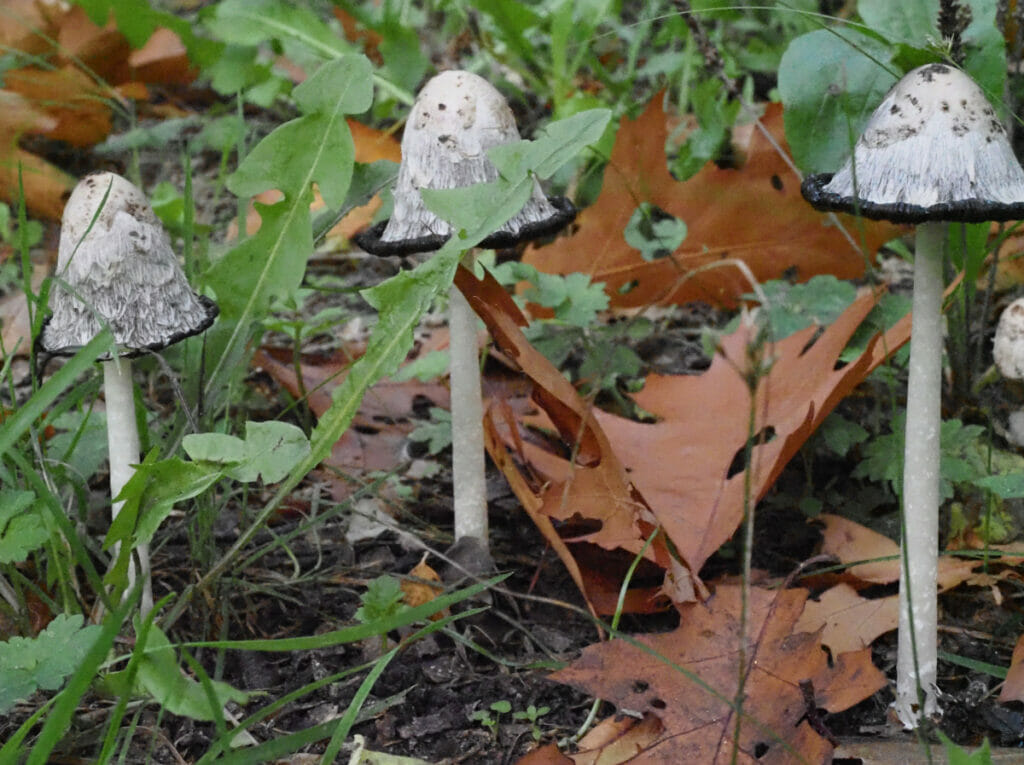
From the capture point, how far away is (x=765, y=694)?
5.45ft

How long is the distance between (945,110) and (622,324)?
4.44 ft

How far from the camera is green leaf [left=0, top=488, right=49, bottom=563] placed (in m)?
1.73

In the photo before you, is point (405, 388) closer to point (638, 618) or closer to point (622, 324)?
point (622, 324)

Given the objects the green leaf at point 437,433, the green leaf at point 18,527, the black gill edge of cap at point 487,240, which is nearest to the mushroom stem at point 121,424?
the green leaf at point 18,527

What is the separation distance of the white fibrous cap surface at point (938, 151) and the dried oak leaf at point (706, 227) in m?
1.13

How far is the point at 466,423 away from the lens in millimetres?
2131

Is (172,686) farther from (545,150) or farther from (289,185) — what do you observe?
(545,150)

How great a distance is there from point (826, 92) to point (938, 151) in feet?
1.73

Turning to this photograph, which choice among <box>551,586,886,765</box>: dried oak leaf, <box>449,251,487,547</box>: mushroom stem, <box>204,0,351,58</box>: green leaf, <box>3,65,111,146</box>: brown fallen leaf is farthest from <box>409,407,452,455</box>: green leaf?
<box>3,65,111,146</box>: brown fallen leaf

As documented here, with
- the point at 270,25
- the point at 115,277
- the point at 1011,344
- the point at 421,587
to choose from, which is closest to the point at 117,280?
the point at 115,277

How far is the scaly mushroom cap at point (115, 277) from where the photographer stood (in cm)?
180

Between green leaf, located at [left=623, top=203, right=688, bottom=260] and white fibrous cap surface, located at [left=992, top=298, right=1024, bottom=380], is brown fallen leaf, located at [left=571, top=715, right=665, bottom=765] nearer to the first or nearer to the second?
white fibrous cap surface, located at [left=992, top=298, right=1024, bottom=380]

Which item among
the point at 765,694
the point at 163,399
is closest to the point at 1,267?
the point at 163,399

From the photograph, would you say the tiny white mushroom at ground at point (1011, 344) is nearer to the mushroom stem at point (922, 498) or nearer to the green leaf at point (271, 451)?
the mushroom stem at point (922, 498)
